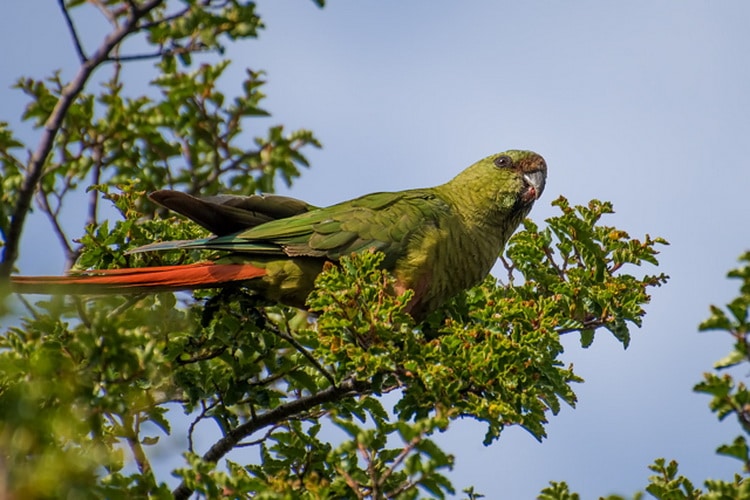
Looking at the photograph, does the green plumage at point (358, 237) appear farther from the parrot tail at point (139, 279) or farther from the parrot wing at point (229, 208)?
the parrot tail at point (139, 279)

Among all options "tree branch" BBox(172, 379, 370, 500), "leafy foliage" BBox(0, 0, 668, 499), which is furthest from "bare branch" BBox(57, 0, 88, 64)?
"tree branch" BBox(172, 379, 370, 500)

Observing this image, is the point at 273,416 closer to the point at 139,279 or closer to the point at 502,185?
the point at 139,279

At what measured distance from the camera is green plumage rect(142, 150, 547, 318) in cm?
441

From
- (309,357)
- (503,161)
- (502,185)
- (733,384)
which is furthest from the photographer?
(503,161)

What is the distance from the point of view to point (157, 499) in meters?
2.89

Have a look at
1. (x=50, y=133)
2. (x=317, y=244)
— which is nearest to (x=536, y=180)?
(x=317, y=244)

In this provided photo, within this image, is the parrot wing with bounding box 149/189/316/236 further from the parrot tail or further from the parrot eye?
the parrot eye

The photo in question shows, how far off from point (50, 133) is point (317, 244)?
153cm

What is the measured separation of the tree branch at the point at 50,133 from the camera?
3092mm

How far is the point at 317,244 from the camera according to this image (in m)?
4.45

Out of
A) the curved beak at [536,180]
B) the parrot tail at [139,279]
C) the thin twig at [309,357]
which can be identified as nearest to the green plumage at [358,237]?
the parrot tail at [139,279]

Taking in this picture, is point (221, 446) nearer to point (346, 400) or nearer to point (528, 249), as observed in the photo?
point (346, 400)

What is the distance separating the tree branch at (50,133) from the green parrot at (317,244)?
31.8 inches

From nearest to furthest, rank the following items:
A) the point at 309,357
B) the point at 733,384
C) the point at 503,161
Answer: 1. the point at 733,384
2. the point at 309,357
3. the point at 503,161
